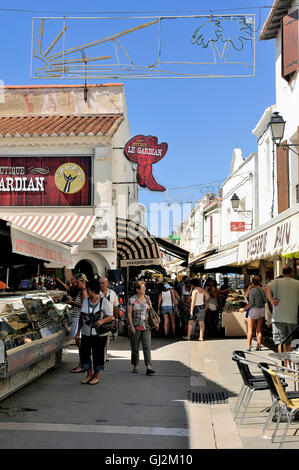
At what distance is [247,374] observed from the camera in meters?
6.63

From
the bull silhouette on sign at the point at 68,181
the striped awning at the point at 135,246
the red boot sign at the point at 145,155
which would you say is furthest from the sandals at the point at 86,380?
the bull silhouette on sign at the point at 68,181

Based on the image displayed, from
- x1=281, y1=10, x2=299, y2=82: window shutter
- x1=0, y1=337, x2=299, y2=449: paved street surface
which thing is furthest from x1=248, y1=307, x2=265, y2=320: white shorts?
x1=281, y1=10, x2=299, y2=82: window shutter

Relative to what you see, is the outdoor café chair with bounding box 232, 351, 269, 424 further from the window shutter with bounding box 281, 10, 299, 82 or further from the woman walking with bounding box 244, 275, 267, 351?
the window shutter with bounding box 281, 10, 299, 82

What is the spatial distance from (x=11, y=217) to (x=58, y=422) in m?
13.1

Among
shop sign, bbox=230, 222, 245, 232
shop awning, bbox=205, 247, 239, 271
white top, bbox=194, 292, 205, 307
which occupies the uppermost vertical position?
shop sign, bbox=230, 222, 245, 232

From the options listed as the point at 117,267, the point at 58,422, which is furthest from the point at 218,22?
the point at 58,422

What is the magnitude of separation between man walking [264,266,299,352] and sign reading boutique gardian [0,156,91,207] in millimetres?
10383

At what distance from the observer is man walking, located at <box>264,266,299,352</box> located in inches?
369

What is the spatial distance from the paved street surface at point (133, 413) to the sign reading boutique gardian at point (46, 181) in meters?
8.91

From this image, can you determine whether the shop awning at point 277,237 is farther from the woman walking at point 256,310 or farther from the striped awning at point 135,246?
the striped awning at point 135,246

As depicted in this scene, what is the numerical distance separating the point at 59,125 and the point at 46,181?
2229 mm
